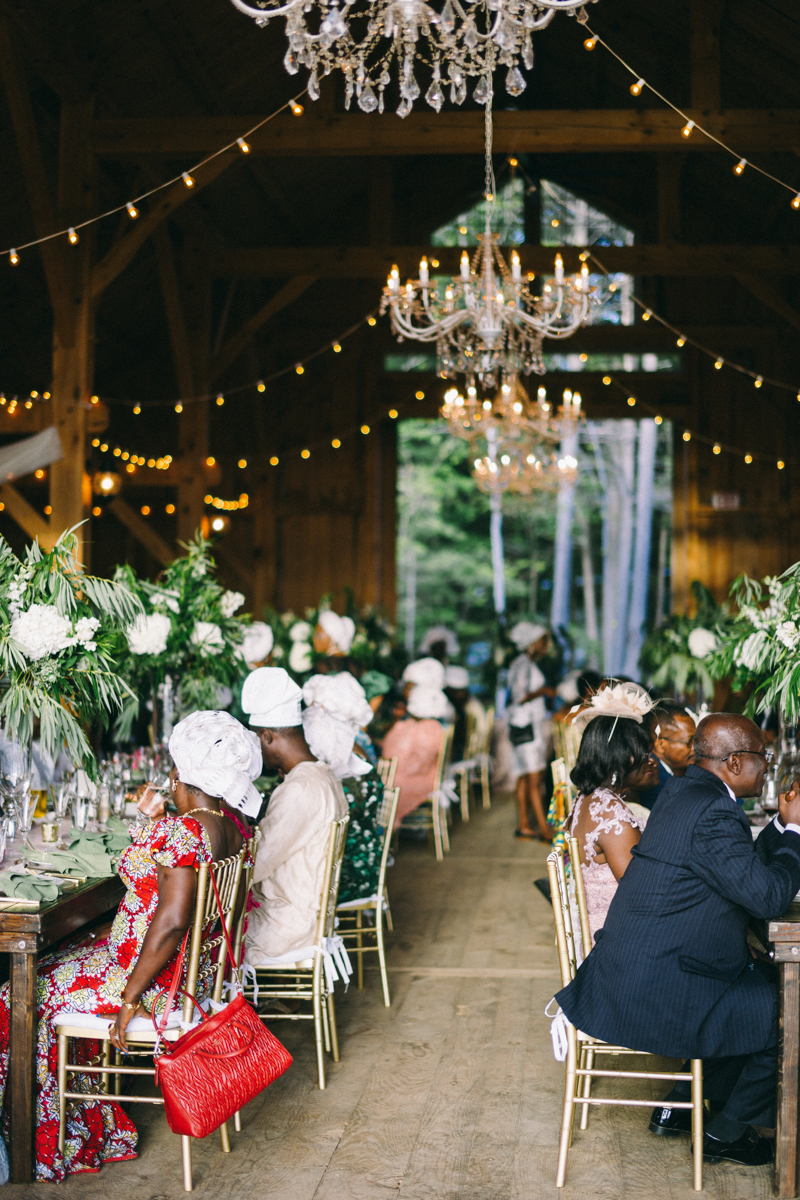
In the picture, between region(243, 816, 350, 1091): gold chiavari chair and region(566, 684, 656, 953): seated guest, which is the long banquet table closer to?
region(243, 816, 350, 1091): gold chiavari chair

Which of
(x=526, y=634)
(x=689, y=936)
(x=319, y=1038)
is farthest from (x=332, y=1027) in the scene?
(x=526, y=634)

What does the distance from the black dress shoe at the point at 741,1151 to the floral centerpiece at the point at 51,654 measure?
7.66ft

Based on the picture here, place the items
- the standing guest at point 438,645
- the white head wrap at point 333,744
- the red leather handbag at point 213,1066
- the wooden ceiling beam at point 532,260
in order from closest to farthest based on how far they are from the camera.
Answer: the red leather handbag at point 213,1066 < the white head wrap at point 333,744 < the wooden ceiling beam at point 532,260 < the standing guest at point 438,645

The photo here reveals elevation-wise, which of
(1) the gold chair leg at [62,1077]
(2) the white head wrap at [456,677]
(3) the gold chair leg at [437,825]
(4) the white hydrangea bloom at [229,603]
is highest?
(4) the white hydrangea bloom at [229,603]

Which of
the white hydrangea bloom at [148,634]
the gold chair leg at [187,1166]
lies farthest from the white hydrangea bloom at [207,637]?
the gold chair leg at [187,1166]

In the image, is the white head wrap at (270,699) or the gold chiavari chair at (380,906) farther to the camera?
the gold chiavari chair at (380,906)

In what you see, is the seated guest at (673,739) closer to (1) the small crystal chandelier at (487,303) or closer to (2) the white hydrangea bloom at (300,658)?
(1) the small crystal chandelier at (487,303)

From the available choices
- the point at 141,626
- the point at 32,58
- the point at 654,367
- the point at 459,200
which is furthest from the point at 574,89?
the point at 141,626

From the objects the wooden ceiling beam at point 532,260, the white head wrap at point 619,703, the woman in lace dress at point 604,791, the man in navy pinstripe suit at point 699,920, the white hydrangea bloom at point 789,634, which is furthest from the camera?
the wooden ceiling beam at point 532,260

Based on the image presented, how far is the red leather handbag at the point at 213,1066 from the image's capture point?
8.50 ft

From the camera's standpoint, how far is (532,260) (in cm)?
876

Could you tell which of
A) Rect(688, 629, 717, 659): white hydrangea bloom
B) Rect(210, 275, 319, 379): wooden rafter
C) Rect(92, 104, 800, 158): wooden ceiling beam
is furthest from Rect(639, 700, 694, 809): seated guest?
Rect(210, 275, 319, 379): wooden rafter

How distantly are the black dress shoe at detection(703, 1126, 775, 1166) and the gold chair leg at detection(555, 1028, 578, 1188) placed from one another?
0.41 m

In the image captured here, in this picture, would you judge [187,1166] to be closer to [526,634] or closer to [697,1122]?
[697,1122]
